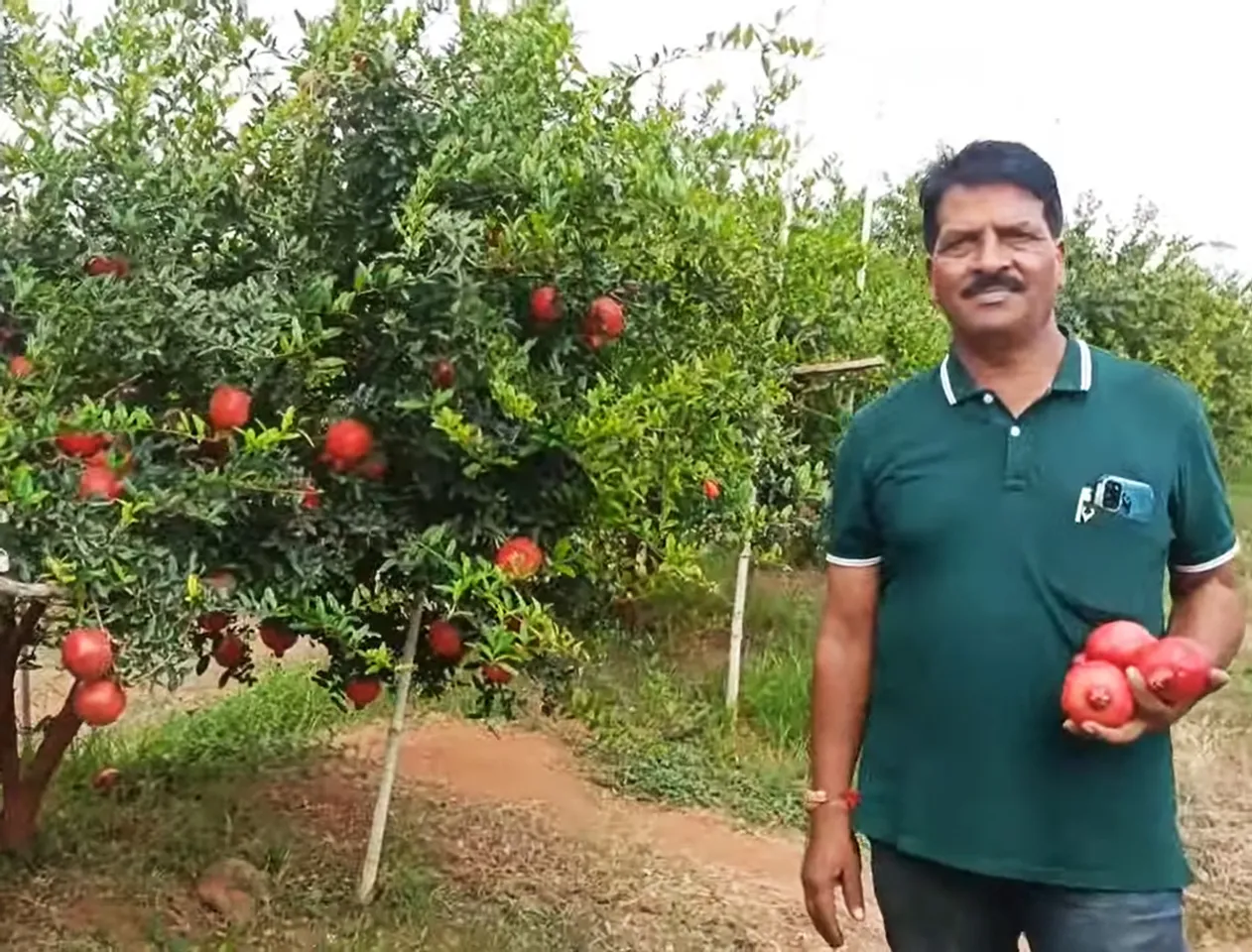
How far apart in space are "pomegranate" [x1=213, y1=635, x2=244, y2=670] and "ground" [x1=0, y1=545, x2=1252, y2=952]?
726 millimetres

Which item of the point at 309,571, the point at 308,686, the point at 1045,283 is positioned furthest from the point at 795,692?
the point at 1045,283

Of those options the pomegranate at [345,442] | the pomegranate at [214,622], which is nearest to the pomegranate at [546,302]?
the pomegranate at [345,442]

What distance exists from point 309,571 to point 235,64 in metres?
1.14

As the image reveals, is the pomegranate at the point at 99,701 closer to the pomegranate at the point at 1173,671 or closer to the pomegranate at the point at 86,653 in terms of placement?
the pomegranate at the point at 86,653

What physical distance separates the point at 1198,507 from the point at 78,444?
1.90 meters

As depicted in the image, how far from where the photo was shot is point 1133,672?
6.54 feet

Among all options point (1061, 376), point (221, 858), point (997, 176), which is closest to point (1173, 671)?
point (1061, 376)

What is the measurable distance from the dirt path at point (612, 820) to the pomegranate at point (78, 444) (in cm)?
217

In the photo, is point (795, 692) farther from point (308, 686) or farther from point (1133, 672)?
point (1133, 672)

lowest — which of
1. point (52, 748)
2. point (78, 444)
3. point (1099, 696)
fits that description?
point (52, 748)

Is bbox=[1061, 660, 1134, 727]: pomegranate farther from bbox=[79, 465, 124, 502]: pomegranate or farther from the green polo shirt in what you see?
bbox=[79, 465, 124, 502]: pomegranate

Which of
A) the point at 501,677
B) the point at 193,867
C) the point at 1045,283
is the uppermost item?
the point at 1045,283

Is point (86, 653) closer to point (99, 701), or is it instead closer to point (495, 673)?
point (99, 701)

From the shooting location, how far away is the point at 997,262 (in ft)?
7.10
